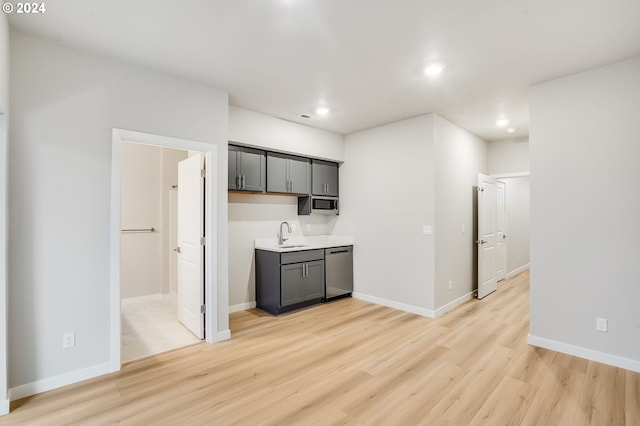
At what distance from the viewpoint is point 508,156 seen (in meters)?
5.62

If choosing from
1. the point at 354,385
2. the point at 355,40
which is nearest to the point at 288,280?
the point at 354,385

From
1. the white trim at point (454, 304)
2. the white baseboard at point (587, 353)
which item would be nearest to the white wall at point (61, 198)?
the white trim at point (454, 304)

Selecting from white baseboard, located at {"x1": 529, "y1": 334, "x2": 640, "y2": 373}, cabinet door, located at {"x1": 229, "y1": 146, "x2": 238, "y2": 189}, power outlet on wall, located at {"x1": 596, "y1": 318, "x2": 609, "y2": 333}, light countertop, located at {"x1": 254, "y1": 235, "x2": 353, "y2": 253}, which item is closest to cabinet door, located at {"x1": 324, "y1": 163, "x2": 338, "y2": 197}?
light countertop, located at {"x1": 254, "y1": 235, "x2": 353, "y2": 253}

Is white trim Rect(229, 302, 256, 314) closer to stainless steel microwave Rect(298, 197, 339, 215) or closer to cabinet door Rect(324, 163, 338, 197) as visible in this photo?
stainless steel microwave Rect(298, 197, 339, 215)

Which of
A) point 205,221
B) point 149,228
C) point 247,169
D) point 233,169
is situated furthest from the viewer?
point 149,228

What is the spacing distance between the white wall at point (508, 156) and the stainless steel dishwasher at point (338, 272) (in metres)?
3.14

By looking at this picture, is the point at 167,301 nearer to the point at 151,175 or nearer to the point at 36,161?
the point at 151,175

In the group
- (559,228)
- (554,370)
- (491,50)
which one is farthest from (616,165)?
(554,370)

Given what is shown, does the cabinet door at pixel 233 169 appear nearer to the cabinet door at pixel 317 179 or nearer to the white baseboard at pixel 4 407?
the cabinet door at pixel 317 179

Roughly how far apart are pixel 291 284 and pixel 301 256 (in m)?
0.41

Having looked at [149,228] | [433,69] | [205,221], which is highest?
[433,69]

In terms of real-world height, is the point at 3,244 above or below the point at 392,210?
below

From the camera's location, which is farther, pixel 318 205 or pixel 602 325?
pixel 318 205

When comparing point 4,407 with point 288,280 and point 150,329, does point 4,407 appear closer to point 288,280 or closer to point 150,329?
point 150,329
